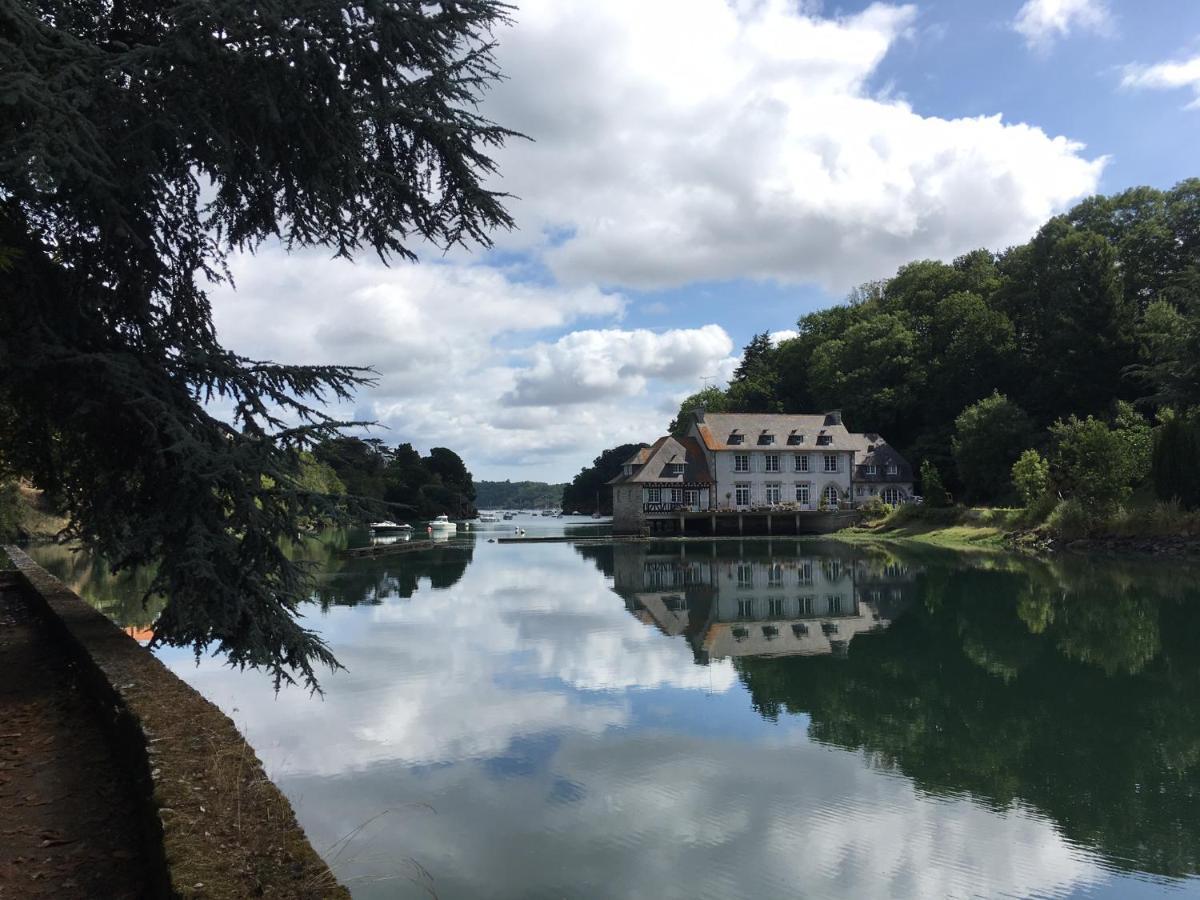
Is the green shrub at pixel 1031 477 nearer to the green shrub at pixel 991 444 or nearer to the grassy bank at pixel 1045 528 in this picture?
the grassy bank at pixel 1045 528

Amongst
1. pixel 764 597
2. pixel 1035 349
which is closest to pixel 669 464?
pixel 1035 349

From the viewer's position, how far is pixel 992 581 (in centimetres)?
2553

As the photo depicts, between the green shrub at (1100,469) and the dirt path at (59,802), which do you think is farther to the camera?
the green shrub at (1100,469)

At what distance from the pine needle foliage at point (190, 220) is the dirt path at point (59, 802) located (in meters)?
1.01

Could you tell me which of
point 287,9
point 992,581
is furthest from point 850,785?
point 992,581

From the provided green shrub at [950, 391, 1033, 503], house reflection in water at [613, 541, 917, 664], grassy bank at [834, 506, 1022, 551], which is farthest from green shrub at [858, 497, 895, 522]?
house reflection in water at [613, 541, 917, 664]

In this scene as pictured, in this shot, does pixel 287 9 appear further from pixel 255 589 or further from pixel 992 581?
pixel 992 581

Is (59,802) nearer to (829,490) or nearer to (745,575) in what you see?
(745,575)

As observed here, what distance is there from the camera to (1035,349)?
181 feet

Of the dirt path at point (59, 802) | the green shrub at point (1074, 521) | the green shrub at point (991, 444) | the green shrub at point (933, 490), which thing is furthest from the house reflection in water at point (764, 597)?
the green shrub at point (991, 444)

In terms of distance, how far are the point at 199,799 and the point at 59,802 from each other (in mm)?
1592

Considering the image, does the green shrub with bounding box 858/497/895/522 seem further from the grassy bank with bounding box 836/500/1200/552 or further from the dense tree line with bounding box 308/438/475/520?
the dense tree line with bounding box 308/438/475/520

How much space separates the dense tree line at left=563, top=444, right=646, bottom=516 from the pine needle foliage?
101m

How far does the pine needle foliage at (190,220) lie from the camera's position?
658 cm
